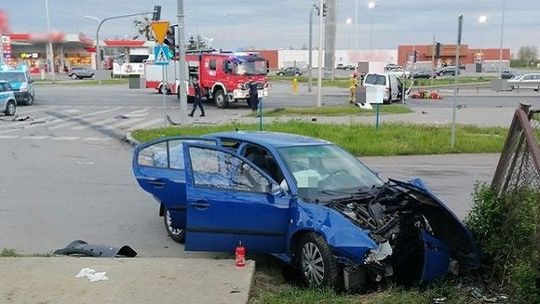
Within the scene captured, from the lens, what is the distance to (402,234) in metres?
5.28

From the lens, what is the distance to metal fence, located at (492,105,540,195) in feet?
16.9

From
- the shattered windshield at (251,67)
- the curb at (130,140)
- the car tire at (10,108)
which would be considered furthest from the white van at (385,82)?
the car tire at (10,108)

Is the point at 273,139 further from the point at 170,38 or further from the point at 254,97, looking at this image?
the point at 254,97

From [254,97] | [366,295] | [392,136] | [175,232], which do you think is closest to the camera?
[366,295]

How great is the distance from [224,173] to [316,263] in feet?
4.59

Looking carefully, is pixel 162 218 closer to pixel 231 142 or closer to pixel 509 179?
pixel 231 142

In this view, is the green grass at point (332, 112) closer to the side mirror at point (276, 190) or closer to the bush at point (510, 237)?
the side mirror at point (276, 190)

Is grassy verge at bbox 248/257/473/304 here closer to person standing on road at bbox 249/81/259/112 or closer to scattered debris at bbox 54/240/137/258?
scattered debris at bbox 54/240/137/258

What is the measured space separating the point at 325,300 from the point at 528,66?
4646 inches

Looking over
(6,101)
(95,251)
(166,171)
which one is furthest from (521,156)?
(6,101)

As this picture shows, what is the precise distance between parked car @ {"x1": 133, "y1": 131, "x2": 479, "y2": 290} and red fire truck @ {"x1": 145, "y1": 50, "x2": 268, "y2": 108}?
23.5 metres

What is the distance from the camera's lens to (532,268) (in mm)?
4266

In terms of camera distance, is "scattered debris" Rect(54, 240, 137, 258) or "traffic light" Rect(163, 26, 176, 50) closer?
"scattered debris" Rect(54, 240, 137, 258)

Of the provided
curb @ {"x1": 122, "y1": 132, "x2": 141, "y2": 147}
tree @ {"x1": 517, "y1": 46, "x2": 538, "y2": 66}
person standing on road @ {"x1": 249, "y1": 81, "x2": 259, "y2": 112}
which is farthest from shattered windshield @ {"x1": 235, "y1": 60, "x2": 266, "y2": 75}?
tree @ {"x1": 517, "y1": 46, "x2": 538, "y2": 66}
